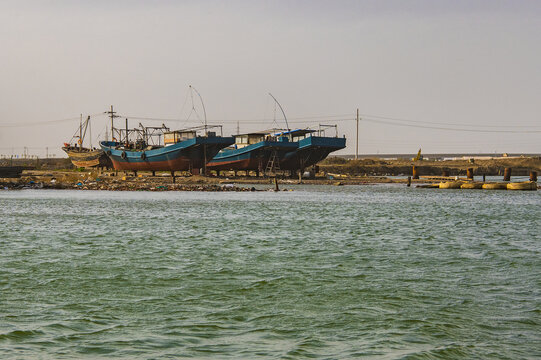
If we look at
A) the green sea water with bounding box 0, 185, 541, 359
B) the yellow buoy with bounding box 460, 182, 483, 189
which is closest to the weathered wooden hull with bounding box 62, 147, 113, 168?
the yellow buoy with bounding box 460, 182, 483, 189

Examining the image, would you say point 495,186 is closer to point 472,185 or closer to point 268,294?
point 472,185

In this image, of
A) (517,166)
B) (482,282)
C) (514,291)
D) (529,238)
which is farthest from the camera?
(517,166)

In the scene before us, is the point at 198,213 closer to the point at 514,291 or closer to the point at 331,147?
the point at 514,291

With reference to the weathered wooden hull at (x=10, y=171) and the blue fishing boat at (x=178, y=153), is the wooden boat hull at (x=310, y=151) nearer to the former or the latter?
the blue fishing boat at (x=178, y=153)

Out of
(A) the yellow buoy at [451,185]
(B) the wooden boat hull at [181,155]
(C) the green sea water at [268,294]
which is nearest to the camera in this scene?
(C) the green sea water at [268,294]

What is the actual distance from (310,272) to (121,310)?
5.48m

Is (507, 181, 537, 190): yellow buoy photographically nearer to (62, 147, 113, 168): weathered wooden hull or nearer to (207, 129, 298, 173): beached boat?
(207, 129, 298, 173): beached boat

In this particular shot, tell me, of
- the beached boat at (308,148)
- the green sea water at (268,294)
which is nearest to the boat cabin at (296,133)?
the beached boat at (308,148)

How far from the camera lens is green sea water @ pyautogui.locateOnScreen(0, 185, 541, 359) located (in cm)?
855

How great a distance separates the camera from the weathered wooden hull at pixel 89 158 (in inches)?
4112

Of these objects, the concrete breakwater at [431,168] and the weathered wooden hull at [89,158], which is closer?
the weathered wooden hull at [89,158]

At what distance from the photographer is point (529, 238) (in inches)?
893

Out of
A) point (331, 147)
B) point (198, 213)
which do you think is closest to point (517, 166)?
point (331, 147)

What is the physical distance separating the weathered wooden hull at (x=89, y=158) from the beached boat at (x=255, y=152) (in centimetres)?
2525
